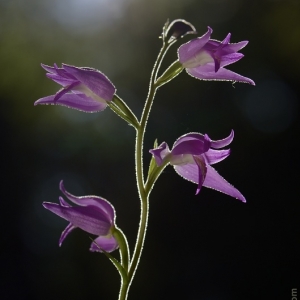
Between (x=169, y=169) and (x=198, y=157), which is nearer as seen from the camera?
(x=198, y=157)

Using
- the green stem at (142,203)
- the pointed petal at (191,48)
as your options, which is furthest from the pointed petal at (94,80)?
the pointed petal at (191,48)

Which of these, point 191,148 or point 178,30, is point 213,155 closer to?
point 191,148

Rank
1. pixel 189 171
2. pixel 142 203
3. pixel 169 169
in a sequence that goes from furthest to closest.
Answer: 1. pixel 169 169
2. pixel 189 171
3. pixel 142 203

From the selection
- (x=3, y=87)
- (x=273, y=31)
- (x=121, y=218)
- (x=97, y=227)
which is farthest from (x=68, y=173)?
(x=97, y=227)

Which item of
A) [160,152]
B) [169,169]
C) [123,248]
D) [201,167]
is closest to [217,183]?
[201,167]

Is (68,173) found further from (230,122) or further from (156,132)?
(230,122)

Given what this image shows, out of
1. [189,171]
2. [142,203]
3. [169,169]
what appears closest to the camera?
[142,203]
